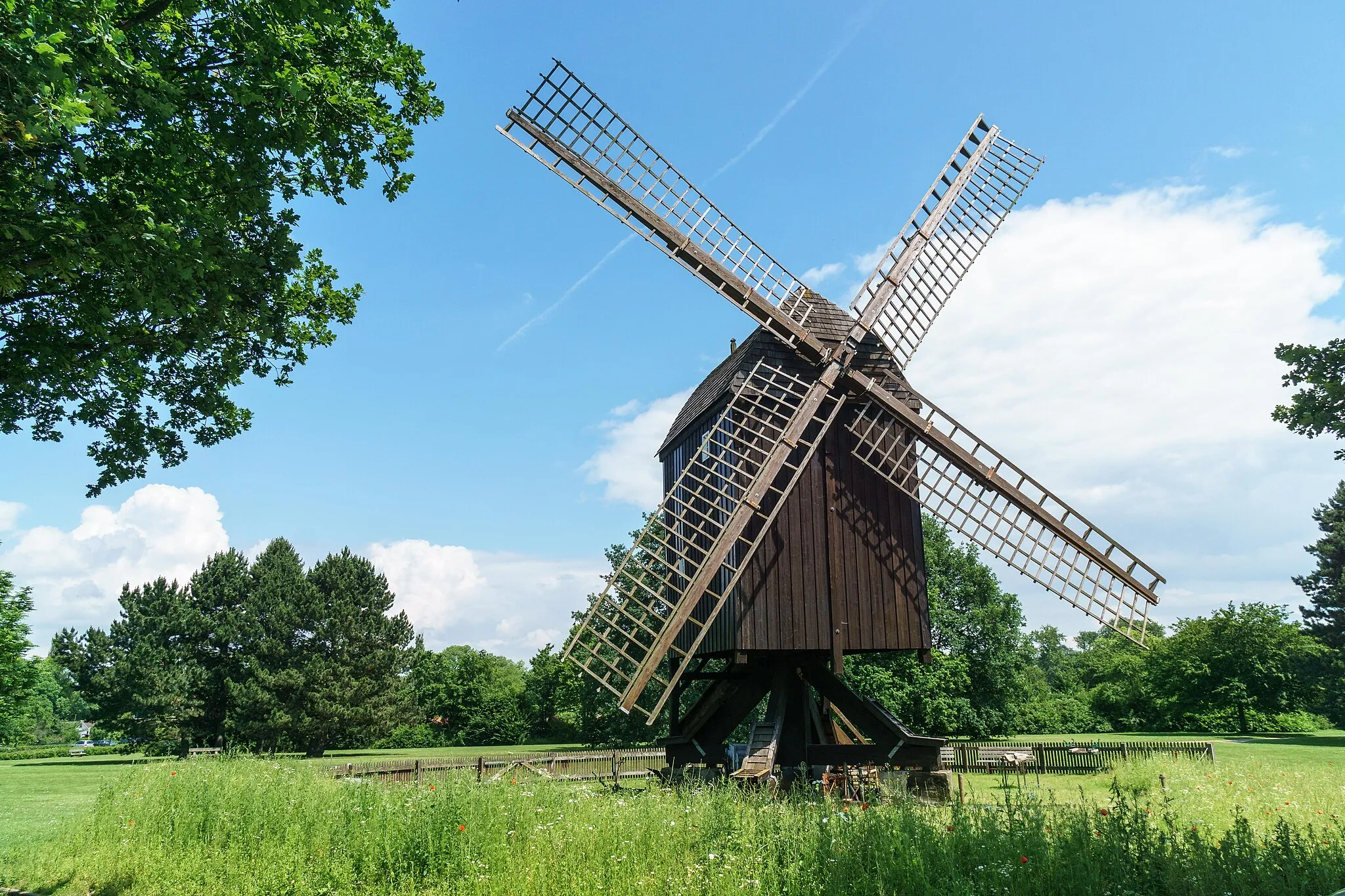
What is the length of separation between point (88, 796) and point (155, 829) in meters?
11.1

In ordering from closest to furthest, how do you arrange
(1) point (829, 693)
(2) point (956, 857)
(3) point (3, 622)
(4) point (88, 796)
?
(2) point (956, 857) < (1) point (829, 693) < (4) point (88, 796) < (3) point (3, 622)

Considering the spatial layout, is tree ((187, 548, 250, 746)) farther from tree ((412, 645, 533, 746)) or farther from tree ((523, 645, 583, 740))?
tree ((523, 645, 583, 740))

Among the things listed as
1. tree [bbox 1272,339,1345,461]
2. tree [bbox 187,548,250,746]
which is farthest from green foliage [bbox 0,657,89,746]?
tree [bbox 1272,339,1345,461]

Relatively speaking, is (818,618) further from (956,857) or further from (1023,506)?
(956,857)

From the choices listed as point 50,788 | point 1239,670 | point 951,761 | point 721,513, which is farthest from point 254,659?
point 1239,670

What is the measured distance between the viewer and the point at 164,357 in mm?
9141

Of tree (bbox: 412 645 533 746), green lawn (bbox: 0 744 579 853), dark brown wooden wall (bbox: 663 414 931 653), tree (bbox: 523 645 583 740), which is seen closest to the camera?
dark brown wooden wall (bbox: 663 414 931 653)

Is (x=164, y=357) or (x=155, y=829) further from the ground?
(x=164, y=357)

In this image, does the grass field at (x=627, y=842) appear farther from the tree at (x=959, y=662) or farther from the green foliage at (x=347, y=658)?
the green foliage at (x=347, y=658)

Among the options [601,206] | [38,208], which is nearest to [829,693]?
[601,206]

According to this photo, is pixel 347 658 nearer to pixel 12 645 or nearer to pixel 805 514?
pixel 12 645

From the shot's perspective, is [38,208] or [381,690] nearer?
[38,208]

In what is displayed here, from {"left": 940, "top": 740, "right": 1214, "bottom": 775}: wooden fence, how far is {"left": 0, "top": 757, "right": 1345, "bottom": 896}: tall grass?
35.2 ft

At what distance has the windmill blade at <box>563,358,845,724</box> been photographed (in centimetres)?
1090
